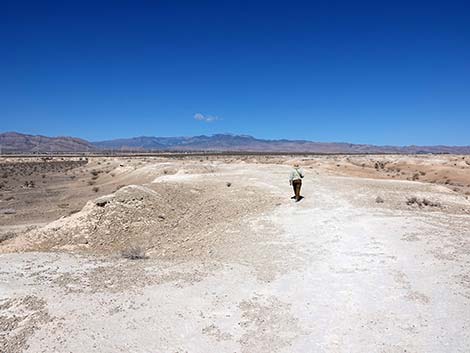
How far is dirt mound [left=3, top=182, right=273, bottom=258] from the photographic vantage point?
1335 cm

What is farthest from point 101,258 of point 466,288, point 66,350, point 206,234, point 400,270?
point 466,288

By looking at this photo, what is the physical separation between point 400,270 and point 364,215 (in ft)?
19.7

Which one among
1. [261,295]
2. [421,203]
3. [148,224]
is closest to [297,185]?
[421,203]

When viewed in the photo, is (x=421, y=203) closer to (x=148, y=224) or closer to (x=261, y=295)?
(x=148, y=224)

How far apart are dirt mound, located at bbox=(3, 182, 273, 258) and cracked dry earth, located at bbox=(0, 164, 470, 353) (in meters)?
0.82

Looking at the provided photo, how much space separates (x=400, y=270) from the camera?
9.27 metres

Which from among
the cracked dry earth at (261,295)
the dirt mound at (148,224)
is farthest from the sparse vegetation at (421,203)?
the dirt mound at (148,224)

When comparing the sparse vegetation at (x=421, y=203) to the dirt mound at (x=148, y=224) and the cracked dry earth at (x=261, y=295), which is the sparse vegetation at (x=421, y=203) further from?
the dirt mound at (x=148, y=224)

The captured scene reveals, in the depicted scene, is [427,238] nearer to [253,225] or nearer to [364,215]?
[364,215]

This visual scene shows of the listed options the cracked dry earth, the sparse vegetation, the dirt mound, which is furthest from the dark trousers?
the sparse vegetation

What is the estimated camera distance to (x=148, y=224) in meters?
15.8

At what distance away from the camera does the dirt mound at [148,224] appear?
526 inches

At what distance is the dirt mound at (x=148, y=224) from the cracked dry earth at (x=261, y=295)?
2.69 ft

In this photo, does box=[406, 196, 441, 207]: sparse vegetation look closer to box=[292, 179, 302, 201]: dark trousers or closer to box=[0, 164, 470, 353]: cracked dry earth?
box=[0, 164, 470, 353]: cracked dry earth
